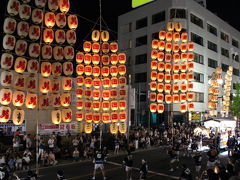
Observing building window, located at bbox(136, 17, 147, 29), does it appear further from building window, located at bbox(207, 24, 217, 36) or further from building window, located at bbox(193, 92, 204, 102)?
building window, located at bbox(193, 92, 204, 102)

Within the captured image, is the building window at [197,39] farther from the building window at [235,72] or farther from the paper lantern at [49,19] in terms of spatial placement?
the paper lantern at [49,19]

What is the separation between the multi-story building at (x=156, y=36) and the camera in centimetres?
4950

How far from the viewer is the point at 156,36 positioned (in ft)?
168

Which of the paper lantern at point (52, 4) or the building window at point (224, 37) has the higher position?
the building window at point (224, 37)

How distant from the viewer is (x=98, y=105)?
2719cm

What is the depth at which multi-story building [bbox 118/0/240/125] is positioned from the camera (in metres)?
49.5

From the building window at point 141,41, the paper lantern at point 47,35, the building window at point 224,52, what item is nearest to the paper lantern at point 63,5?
the paper lantern at point 47,35

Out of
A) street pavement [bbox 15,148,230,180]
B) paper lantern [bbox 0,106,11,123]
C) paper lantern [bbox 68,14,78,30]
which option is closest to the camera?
paper lantern [bbox 0,106,11,123]

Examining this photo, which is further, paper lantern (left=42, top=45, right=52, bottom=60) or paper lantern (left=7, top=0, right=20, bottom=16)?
paper lantern (left=42, top=45, right=52, bottom=60)

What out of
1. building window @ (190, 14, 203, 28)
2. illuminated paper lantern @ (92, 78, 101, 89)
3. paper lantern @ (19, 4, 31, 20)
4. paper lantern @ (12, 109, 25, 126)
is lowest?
paper lantern @ (12, 109, 25, 126)

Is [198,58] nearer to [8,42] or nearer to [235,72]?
[235,72]

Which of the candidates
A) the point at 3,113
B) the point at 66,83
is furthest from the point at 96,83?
the point at 3,113

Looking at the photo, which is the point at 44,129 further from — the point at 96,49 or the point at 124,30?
the point at 124,30

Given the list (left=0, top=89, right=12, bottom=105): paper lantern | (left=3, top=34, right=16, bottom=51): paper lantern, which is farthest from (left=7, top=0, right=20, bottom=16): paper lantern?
(left=0, top=89, right=12, bottom=105): paper lantern
